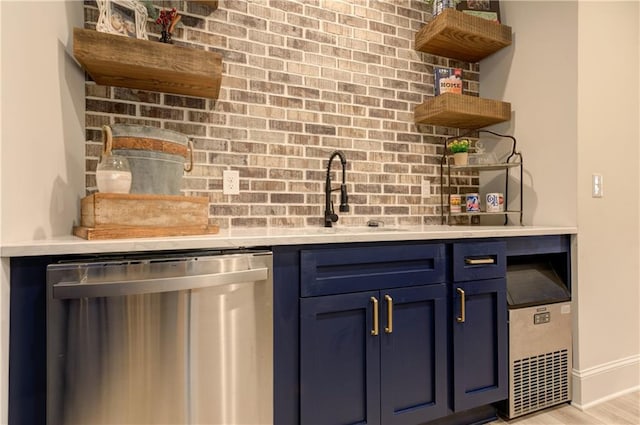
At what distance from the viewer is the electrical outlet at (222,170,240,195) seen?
75.2 inches

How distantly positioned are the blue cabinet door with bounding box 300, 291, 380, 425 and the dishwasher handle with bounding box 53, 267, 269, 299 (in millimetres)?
314

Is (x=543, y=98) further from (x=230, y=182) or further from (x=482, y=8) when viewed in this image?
(x=230, y=182)

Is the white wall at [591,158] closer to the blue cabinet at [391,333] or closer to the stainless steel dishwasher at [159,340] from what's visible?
the blue cabinet at [391,333]

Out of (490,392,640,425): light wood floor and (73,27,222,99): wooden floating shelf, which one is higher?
(73,27,222,99): wooden floating shelf

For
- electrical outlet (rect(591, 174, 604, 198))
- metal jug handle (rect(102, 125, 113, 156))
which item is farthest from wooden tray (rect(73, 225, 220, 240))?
electrical outlet (rect(591, 174, 604, 198))

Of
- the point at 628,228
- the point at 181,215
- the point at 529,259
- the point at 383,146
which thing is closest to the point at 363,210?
the point at 383,146

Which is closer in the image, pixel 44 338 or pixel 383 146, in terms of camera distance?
pixel 44 338

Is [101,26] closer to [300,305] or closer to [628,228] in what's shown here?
[300,305]

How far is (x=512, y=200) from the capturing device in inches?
93.5

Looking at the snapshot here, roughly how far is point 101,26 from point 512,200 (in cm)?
249

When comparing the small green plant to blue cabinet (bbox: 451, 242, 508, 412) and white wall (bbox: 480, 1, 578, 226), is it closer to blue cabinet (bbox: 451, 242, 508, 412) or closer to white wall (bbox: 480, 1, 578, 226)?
white wall (bbox: 480, 1, 578, 226)

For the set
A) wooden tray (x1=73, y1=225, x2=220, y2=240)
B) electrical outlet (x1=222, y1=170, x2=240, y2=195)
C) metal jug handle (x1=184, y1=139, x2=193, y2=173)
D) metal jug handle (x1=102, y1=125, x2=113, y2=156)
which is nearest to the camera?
wooden tray (x1=73, y1=225, x2=220, y2=240)

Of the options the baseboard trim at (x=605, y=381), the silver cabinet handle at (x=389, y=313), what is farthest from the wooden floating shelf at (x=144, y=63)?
the baseboard trim at (x=605, y=381)

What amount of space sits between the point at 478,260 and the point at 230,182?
132 cm
